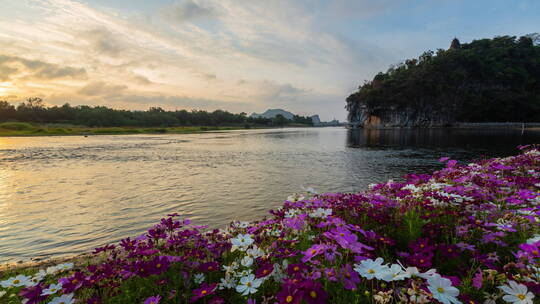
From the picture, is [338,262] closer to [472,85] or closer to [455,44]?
[472,85]

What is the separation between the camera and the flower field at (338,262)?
1.98 metres

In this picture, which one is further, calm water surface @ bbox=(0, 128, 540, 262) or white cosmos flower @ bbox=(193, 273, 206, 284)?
calm water surface @ bbox=(0, 128, 540, 262)

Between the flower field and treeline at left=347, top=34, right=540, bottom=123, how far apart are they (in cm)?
14576

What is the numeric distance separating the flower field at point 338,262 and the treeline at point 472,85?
5739 inches

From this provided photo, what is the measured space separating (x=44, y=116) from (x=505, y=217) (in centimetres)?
16761

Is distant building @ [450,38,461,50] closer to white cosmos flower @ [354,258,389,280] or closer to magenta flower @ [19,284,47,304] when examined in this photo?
white cosmos flower @ [354,258,389,280]

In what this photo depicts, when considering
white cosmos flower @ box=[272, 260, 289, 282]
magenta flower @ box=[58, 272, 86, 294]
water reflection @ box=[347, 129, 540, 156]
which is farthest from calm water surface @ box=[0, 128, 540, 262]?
water reflection @ box=[347, 129, 540, 156]

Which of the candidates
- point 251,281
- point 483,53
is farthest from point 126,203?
point 483,53

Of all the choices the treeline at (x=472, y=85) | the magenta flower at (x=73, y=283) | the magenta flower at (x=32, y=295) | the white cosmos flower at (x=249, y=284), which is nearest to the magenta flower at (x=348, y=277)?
the white cosmos flower at (x=249, y=284)

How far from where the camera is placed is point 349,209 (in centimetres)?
429

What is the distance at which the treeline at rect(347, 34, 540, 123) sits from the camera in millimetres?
111500

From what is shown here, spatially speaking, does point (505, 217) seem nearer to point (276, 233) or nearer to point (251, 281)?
point (276, 233)

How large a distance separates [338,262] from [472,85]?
16500 centimetres

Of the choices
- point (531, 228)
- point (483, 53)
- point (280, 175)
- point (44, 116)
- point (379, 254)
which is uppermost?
point (483, 53)
